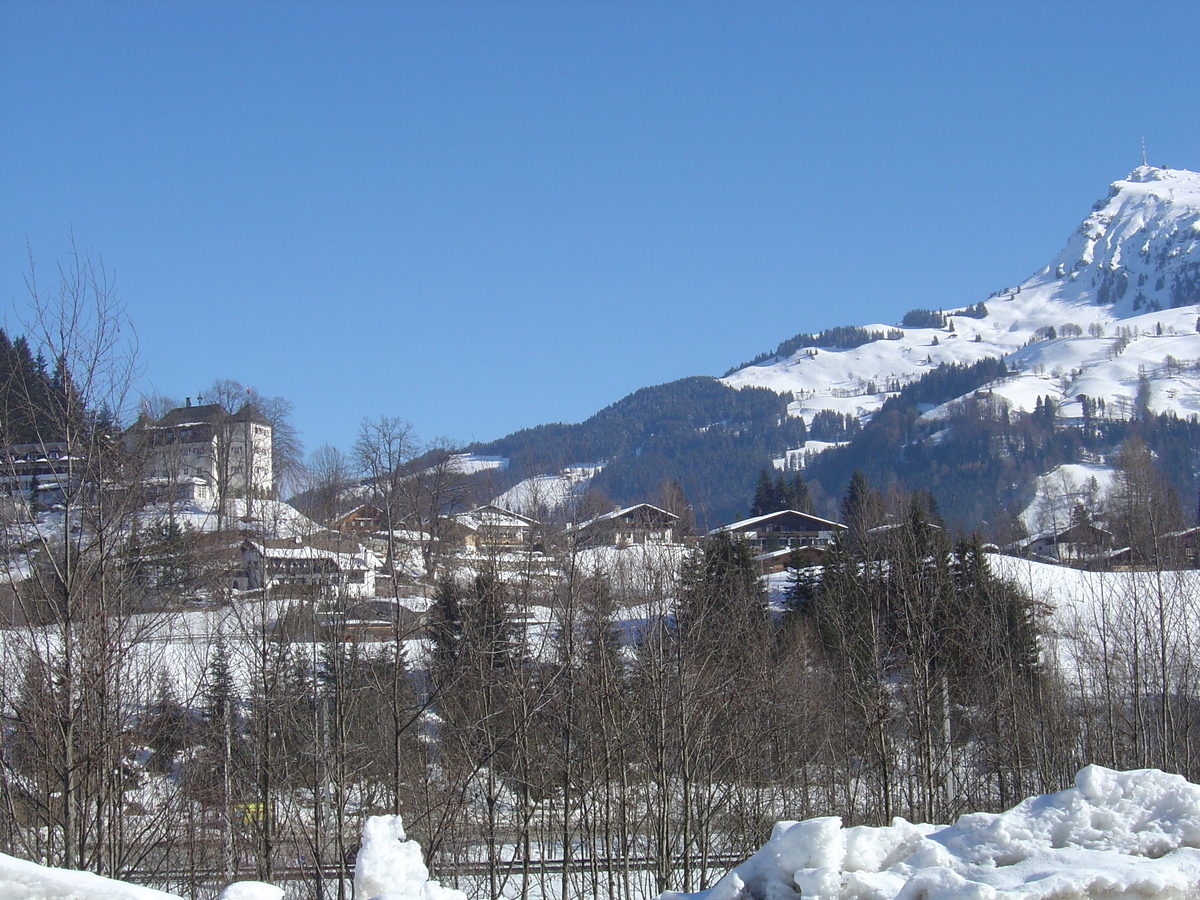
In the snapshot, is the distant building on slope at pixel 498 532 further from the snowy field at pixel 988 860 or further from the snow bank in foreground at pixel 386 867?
the snowy field at pixel 988 860

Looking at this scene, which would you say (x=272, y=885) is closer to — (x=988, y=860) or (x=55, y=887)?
(x=55, y=887)

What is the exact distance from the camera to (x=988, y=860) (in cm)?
624

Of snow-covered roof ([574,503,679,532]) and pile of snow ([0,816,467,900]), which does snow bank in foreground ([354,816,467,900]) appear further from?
snow-covered roof ([574,503,679,532])

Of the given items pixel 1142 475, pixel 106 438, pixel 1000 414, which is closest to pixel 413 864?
pixel 106 438

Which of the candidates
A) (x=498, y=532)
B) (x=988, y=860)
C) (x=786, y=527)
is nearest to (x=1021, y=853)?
(x=988, y=860)

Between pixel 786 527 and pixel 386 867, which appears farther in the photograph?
pixel 786 527

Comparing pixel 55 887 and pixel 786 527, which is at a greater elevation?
pixel 786 527

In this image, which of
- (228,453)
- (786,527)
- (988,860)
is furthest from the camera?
(786,527)

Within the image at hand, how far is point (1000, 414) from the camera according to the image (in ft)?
646

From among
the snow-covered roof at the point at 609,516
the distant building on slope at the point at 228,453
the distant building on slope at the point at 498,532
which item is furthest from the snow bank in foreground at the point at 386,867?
the distant building on slope at the point at 228,453

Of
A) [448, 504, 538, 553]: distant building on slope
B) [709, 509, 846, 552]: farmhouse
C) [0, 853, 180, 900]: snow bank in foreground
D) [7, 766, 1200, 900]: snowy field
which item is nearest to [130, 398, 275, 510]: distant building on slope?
[448, 504, 538, 553]: distant building on slope

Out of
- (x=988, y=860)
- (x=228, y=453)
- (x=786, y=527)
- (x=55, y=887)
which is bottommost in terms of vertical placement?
(x=988, y=860)

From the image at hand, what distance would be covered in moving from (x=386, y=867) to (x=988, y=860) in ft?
13.3

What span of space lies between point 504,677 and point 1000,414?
194859mm
